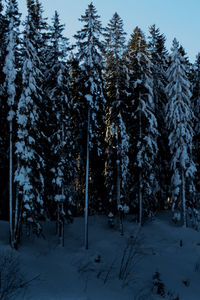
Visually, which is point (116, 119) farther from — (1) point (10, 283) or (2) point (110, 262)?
(1) point (10, 283)

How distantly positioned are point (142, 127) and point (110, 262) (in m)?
13.1

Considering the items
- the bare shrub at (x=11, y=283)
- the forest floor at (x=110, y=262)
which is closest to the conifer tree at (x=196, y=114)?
the forest floor at (x=110, y=262)

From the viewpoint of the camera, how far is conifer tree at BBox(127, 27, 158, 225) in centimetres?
2627

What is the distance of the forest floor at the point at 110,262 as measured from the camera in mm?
13719

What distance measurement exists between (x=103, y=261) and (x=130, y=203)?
9.64 meters

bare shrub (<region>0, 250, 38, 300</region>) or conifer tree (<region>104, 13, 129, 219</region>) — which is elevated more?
conifer tree (<region>104, 13, 129, 219</region>)

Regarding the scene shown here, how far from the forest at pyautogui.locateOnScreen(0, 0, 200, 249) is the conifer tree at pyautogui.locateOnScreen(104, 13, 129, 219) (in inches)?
3.6

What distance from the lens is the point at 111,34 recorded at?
27.7 m

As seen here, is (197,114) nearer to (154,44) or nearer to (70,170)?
(154,44)

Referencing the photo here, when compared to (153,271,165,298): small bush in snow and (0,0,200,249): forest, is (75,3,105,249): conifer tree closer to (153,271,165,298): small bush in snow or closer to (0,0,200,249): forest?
(0,0,200,249): forest

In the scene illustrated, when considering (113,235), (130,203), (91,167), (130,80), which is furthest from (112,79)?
(113,235)

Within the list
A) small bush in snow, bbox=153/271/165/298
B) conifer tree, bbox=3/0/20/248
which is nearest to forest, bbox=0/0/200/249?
conifer tree, bbox=3/0/20/248

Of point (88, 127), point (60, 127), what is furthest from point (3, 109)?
point (88, 127)

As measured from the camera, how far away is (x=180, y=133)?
26438mm
